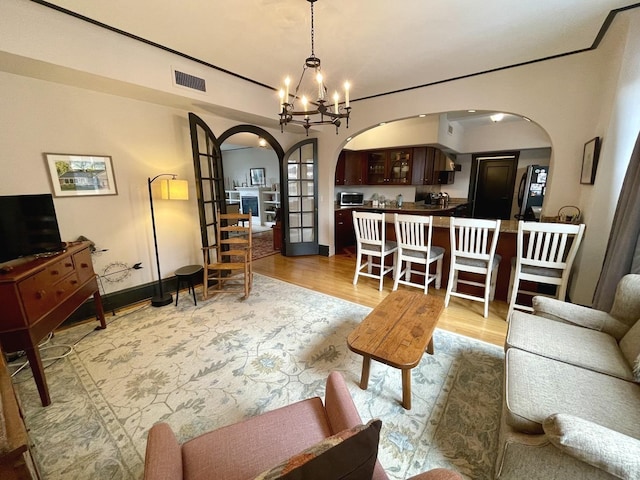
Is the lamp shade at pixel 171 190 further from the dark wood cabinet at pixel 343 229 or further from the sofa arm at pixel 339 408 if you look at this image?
the dark wood cabinet at pixel 343 229

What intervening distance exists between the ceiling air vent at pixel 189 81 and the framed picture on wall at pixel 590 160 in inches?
161

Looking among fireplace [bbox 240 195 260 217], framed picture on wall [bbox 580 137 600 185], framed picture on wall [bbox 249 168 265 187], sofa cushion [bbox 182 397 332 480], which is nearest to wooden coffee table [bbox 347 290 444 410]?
sofa cushion [bbox 182 397 332 480]

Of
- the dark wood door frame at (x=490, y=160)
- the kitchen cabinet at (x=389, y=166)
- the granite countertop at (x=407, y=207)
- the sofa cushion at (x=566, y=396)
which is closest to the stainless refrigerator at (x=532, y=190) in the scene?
the dark wood door frame at (x=490, y=160)

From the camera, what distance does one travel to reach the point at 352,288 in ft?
12.1

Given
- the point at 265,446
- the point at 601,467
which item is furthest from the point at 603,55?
the point at 265,446

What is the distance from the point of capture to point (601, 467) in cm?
92

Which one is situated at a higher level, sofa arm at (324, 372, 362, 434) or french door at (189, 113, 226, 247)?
french door at (189, 113, 226, 247)

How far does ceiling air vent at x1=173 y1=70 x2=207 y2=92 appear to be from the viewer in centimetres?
285

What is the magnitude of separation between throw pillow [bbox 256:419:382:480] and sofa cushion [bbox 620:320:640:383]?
1.63 metres

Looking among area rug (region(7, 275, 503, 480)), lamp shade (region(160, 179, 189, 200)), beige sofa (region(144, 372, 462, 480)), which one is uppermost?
lamp shade (region(160, 179, 189, 200))

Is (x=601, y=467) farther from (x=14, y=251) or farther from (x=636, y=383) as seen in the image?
(x=14, y=251)

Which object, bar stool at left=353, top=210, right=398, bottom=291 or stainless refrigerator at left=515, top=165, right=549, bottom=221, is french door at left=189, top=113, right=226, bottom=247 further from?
stainless refrigerator at left=515, top=165, right=549, bottom=221

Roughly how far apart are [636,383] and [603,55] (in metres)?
3.13

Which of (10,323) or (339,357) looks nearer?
(10,323)
